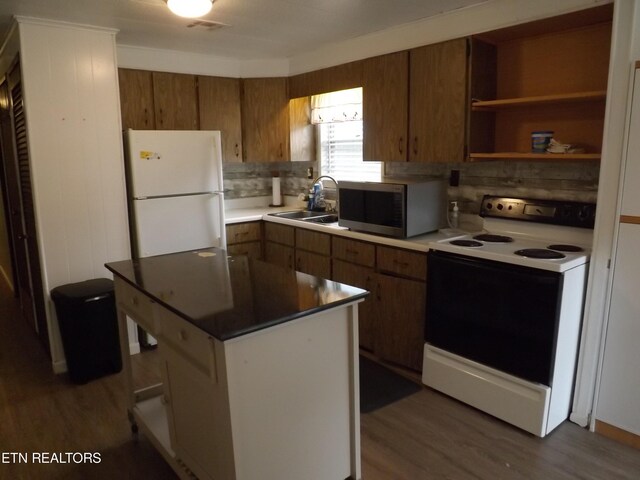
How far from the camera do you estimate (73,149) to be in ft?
9.78

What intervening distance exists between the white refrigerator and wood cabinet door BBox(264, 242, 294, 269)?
19.1 inches

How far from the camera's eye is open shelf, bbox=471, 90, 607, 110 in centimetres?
228

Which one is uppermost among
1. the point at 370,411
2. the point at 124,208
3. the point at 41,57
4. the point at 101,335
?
the point at 41,57

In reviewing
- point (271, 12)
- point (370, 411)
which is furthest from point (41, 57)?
point (370, 411)

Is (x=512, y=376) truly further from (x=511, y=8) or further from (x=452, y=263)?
(x=511, y=8)

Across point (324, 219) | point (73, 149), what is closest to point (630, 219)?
point (324, 219)

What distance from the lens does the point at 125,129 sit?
11.6 feet

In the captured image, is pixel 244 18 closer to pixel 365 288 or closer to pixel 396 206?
pixel 396 206

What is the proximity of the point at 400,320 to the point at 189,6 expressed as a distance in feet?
6.96

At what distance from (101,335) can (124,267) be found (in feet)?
3.30

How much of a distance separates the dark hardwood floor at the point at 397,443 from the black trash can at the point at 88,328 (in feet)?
0.47

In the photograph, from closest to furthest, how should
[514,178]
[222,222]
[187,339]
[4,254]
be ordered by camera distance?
[187,339], [514,178], [222,222], [4,254]

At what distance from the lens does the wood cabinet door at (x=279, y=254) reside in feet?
12.4

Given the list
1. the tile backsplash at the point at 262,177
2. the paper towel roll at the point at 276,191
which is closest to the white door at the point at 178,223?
the tile backsplash at the point at 262,177
